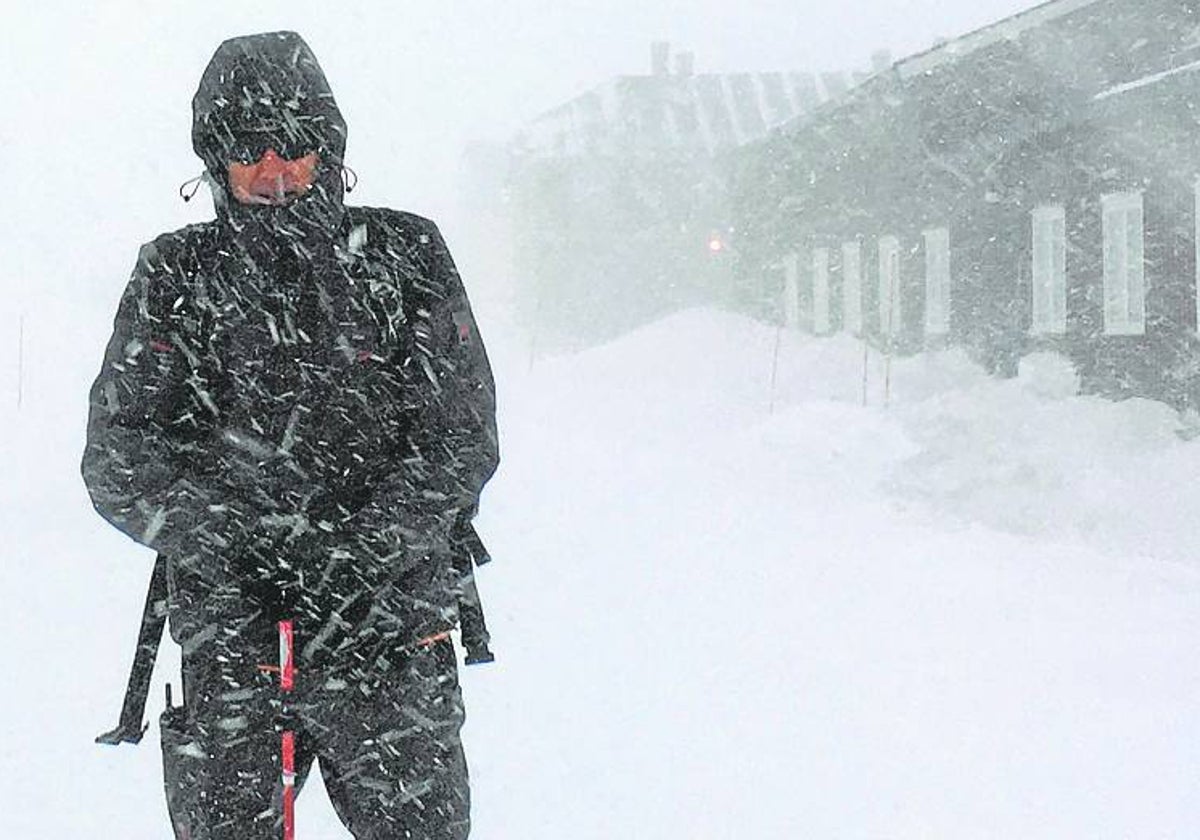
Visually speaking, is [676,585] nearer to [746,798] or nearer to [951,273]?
[746,798]

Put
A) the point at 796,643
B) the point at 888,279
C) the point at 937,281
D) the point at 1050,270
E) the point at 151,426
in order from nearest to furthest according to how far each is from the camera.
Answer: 1. the point at 151,426
2. the point at 796,643
3. the point at 1050,270
4. the point at 937,281
5. the point at 888,279

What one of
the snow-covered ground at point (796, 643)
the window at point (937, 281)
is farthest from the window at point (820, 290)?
the snow-covered ground at point (796, 643)

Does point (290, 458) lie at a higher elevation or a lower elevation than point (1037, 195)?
higher

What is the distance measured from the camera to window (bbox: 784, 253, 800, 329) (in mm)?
29984

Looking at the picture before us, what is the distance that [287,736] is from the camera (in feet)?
8.95

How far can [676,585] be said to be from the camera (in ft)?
27.8

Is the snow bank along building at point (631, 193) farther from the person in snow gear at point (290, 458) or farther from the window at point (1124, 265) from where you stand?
the person in snow gear at point (290, 458)

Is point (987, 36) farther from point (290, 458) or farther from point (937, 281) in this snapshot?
point (290, 458)

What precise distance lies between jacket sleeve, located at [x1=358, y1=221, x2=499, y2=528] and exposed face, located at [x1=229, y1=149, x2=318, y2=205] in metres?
0.25

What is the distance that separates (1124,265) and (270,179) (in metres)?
14.7

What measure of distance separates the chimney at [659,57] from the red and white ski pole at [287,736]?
151 feet

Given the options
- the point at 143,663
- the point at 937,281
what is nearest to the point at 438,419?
the point at 143,663

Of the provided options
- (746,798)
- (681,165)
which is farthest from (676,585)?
(681,165)

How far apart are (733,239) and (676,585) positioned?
28.7 metres
